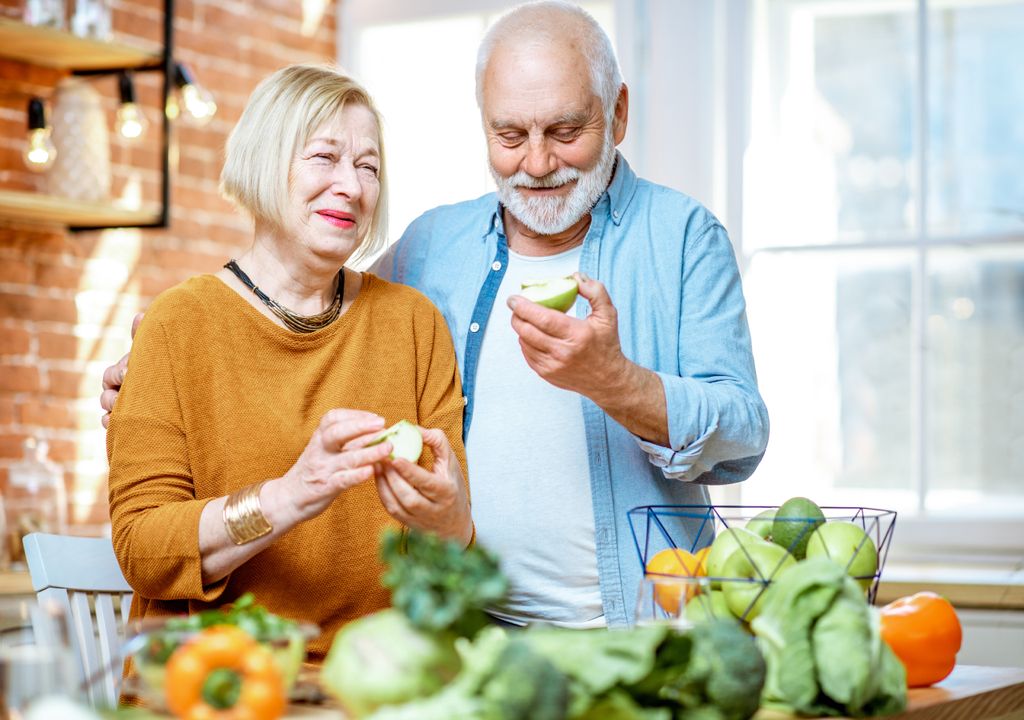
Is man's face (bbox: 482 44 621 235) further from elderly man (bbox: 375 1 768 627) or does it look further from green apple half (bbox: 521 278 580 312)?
green apple half (bbox: 521 278 580 312)

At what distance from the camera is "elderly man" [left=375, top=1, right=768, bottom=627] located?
2012mm

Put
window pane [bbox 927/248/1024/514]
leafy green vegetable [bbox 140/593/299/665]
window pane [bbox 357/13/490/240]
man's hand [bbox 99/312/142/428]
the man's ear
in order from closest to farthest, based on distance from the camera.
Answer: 1. leafy green vegetable [bbox 140/593/299/665]
2. man's hand [bbox 99/312/142/428]
3. the man's ear
4. window pane [bbox 927/248/1024/514]
5. window pane [bbox 357/13/490/240]

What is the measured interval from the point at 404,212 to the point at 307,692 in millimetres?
2840

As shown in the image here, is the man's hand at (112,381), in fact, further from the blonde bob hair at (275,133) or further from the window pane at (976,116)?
the window pane at (976,116)

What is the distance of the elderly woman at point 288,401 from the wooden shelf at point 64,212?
1172 millimetres

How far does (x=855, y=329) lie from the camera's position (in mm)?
3461

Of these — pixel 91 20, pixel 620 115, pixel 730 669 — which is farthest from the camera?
pixel 91 20

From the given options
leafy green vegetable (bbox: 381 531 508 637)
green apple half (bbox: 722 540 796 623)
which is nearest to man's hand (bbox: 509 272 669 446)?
green apple half (bbox: 722 540 796 623)

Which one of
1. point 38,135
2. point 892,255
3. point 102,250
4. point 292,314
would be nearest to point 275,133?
point 292,314

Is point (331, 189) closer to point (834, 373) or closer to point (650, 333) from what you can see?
point (650, 333)

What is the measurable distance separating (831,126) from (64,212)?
6.48 ft

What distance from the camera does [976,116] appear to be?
337 centimetres

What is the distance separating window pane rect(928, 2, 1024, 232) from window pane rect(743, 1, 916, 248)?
0.23 ft

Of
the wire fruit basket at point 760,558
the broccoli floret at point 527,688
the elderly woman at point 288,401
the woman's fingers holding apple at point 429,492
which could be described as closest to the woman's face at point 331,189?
the elderly woman at point 288,401
